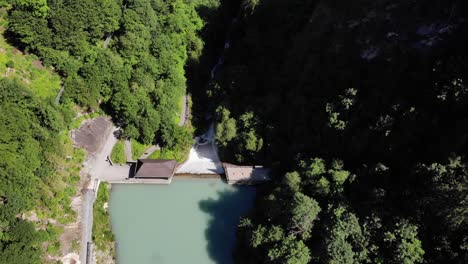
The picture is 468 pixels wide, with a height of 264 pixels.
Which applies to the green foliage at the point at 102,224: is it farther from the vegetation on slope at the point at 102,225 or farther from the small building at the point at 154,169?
the small building at the point at 154,169

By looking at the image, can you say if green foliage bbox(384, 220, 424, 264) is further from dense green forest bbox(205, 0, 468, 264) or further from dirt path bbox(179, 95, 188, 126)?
dirt path bbox(179, 95, 188, 126)

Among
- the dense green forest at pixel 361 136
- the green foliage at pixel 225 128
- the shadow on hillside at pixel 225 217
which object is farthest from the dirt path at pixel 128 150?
the dense green forest at pixel 361 136

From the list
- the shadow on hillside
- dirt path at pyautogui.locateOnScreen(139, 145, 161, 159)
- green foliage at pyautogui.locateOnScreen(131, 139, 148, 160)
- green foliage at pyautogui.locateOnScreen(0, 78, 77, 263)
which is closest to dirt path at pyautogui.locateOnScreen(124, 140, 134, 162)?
green foliage at pyautogui.locateOnScreen(131, 139, 148, 160)

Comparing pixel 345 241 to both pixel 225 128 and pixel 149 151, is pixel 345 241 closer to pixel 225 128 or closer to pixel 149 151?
pixel 225 128

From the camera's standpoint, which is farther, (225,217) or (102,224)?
(225,217)

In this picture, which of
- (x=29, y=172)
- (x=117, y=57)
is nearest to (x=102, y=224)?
(x=29, y=172)

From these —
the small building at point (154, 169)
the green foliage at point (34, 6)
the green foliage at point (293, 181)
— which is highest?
the green foliage at point (34, 6)

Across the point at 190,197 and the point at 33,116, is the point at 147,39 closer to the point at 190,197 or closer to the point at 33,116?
the point at 33,116

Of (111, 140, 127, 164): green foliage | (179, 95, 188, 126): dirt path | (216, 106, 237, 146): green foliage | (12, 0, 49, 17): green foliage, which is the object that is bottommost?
(111, 140, 127, 164): green foliage
